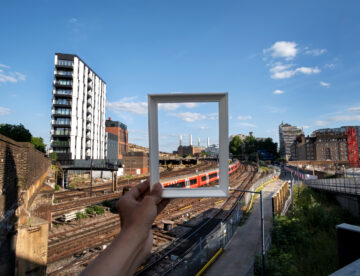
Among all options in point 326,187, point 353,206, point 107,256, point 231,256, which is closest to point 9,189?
point 107,256

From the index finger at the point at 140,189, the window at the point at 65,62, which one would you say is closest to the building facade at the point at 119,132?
the window at the point at 65,62

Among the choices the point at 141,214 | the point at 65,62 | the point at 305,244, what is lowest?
the point at 305,244

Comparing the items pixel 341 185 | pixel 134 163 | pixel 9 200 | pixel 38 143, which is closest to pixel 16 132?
pixel 38 143

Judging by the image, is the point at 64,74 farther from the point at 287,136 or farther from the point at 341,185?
the point at 287,136

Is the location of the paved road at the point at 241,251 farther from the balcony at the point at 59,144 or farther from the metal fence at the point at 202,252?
the balcony at the point at 59,144

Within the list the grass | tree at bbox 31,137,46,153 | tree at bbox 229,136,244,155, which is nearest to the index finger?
the grass

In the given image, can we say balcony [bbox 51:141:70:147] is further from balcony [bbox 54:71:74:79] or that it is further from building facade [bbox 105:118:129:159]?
building facade [bbox 105:118:129:159]
